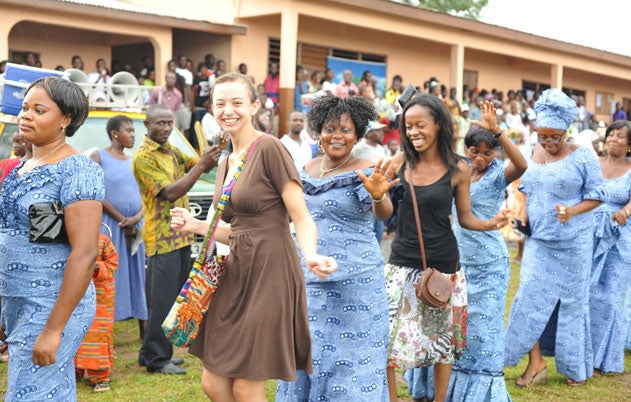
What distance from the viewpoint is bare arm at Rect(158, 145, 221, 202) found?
229 inches

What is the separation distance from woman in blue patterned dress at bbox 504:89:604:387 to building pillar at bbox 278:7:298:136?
33.7ft

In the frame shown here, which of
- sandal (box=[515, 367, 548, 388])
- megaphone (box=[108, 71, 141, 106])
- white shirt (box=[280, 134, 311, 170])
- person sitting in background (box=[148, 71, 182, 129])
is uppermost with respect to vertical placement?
person sitting in background (box=[148, 71, 182, 129])

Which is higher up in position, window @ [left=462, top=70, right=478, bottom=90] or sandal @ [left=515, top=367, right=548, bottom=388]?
window @ [left=462, top=70, right=478, bottom=90]

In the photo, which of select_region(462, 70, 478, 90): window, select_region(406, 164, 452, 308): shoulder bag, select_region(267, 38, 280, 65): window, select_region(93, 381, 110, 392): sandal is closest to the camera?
select_region(406, 164, 452, 308): shoulder bag

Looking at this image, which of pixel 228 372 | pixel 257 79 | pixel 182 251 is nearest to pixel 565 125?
pixel 182 251

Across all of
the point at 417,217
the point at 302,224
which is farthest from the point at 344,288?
the point at 302,224

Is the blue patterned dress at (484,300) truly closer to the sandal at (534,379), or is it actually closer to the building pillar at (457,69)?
the sandal at (534,379)

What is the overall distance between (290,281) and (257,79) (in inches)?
579

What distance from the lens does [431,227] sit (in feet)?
16.9

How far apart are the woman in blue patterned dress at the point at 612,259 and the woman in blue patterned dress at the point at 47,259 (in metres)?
5.12

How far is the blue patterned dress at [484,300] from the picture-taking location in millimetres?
5520

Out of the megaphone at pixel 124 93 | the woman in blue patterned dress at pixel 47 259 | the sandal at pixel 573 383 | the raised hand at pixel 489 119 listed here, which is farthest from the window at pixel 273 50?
the woman in blue patterned dress at pixel 47 259

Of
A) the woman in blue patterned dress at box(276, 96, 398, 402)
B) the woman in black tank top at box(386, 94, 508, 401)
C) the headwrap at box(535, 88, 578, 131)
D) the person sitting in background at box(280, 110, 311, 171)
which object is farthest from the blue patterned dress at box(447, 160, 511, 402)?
the person sitting in background at box(280, 110, 311, 171)

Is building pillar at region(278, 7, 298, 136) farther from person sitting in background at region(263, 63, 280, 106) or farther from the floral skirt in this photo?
the floral skirt
